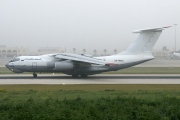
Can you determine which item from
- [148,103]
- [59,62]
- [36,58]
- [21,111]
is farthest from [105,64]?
[21,111]

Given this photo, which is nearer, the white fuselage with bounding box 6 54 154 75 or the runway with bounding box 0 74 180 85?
the runway with bounding box 0 74 180 85

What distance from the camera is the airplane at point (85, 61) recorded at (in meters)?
34.0

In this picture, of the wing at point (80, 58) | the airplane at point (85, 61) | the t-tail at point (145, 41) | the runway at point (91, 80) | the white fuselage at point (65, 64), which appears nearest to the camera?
the runway at point (91, 80)

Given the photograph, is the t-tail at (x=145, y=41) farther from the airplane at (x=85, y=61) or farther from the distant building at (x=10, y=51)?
the distant building at (x=10, y=51)

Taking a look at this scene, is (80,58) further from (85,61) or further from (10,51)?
(10,51)

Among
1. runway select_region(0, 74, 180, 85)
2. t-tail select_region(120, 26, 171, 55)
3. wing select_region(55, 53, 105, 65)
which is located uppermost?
t-tail select_region(120, 26, 171, 55)

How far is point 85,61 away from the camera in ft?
109

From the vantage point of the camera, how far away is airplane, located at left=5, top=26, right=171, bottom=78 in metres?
34.0

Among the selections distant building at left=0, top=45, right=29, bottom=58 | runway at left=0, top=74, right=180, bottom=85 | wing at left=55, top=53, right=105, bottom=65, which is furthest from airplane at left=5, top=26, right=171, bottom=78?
distant building at left=0, top=45, right=29, bottom=58

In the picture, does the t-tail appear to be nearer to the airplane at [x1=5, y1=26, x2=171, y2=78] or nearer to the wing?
the airplane at [x1=5, y1=26, x2=171, y2=78]

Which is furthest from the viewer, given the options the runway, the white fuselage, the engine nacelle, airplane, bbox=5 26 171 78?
the white fuselage

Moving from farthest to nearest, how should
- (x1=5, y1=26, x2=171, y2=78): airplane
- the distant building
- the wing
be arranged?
1. the distant building
2. (x1=5, y1=26, x2=171, y2=78): airplane
3. the wing

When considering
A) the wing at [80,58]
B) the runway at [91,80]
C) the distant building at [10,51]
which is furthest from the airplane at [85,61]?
the distant building at [10,51]

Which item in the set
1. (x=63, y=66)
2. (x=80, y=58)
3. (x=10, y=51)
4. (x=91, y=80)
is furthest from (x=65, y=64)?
(x=10, y=51)
